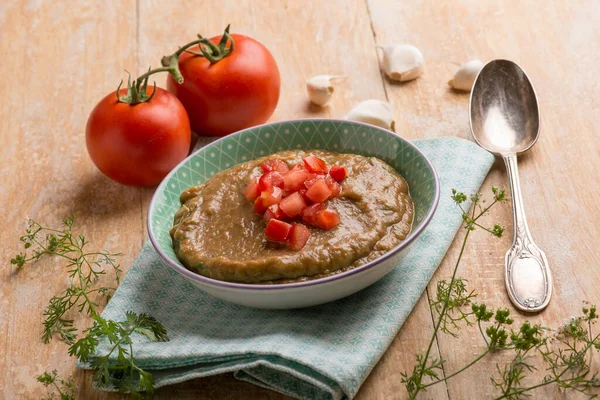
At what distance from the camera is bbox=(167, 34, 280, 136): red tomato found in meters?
3.49

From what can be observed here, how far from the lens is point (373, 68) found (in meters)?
4.00

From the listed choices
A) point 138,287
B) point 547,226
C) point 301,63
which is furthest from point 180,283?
point 301,63

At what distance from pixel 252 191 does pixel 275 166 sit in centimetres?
20

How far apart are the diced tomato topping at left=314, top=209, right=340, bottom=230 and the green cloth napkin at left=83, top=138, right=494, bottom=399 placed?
261 millimetres

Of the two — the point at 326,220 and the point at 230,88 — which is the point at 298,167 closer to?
the point at 326,220

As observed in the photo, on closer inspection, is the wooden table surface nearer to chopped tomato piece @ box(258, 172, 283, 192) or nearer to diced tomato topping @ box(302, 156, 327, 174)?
diced tomato topping @ box(302, 156, 327, 174)

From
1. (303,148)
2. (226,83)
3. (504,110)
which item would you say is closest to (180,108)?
(226,83)

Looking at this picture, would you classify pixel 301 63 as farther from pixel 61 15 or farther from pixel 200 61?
pixel 61 15

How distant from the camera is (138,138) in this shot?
127 inches

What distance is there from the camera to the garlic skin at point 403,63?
3.84m

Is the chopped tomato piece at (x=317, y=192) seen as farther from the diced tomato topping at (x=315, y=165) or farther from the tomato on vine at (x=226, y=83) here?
the tomato on vine at (x=226, y=83)

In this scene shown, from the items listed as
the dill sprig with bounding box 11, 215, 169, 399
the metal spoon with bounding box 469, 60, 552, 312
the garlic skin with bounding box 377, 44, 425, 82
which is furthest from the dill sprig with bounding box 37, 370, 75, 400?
the garlic skin with bounding box 377, 44, 425, 82

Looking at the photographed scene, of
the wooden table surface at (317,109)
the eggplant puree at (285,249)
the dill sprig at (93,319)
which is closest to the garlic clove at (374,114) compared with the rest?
the wooden table surface at (317,109)

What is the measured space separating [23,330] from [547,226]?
1.97 m
